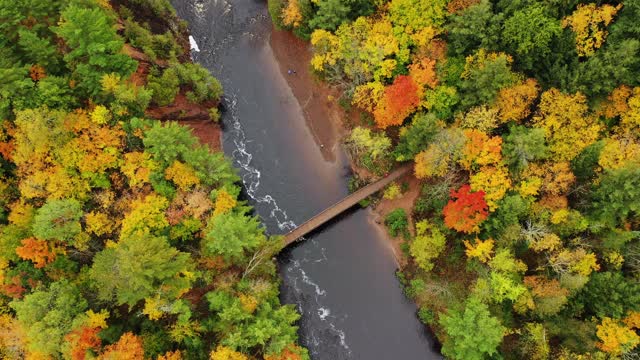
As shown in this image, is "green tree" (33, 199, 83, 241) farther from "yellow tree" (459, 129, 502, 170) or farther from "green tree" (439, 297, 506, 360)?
"yellow tree" (459, 129, 502, 170)

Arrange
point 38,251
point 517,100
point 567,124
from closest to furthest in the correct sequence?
point 38,251
point 567,124
point 517,100

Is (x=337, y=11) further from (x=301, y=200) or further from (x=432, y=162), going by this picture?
(x=301, y=200)

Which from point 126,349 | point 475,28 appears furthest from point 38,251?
point 475,28

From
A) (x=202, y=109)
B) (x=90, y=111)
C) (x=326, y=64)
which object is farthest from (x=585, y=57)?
(x=90, y=111)

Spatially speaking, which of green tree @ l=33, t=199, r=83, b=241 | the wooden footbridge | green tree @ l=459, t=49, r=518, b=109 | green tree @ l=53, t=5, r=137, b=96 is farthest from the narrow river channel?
green tree @ l=33, t=199, r=83, b=241

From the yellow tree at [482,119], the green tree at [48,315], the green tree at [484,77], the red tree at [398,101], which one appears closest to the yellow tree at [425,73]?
the red tree at [398,101]

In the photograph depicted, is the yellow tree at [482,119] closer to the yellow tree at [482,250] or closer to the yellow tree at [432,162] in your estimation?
the yellow tree at [432,162]

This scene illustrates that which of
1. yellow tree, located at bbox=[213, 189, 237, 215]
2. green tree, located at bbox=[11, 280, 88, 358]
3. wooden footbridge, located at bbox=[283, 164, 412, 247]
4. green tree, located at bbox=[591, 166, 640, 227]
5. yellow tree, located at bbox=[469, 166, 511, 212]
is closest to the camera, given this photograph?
green tree, located at bbox=[591, 166, 640, 227]
